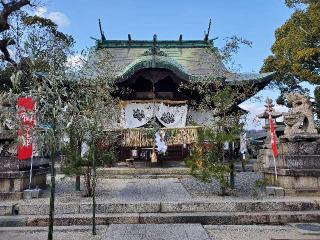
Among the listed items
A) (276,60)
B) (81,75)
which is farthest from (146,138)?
(276,60)

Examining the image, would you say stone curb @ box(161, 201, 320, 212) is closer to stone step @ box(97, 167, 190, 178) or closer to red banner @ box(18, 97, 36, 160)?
red banner @ box(18, 97, 36, 160)

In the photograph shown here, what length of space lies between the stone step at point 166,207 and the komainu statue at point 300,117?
253cm

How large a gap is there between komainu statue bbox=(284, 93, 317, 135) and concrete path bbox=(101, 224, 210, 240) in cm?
465

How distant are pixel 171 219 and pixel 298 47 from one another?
1845cm

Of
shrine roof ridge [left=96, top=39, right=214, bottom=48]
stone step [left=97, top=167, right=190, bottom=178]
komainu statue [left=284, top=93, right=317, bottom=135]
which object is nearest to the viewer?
komainu statue [left=284, top=93, right=317, bottom=135]

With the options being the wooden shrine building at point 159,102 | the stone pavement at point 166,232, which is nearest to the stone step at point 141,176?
the wooden shrine building at point 159,102

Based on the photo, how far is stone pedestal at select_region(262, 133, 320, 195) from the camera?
8.85 meters

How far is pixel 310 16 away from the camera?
21.4 metres

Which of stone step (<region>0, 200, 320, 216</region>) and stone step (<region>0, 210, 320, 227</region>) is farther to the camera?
stone step (<region>0, 200, 320, 216</region>)

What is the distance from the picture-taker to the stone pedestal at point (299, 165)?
885cm

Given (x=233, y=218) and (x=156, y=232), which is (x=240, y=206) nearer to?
(x=233, y=218)

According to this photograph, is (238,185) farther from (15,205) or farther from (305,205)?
(15,205)

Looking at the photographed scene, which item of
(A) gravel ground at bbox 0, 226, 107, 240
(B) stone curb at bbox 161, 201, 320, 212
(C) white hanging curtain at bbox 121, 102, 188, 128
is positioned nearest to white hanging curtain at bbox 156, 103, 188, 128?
(C) white hanging curtain at bbox 121, 102, 188, 128

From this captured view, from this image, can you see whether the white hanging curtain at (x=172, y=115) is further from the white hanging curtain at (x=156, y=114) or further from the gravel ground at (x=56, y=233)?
the gravel ground at (x=56, y=233)
